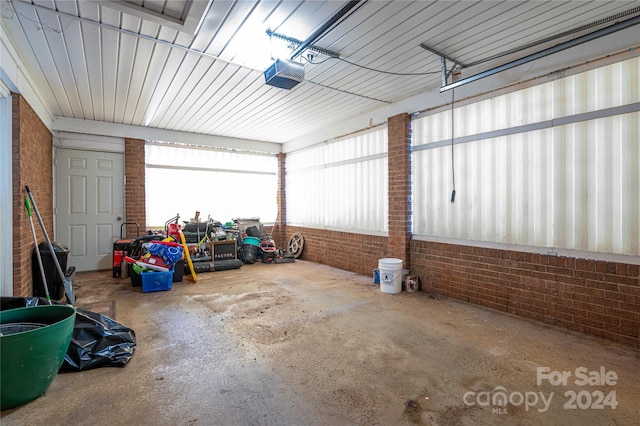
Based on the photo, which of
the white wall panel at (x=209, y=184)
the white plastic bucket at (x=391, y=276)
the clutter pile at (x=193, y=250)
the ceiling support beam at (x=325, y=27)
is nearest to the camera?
the ceiling support beam at (x=325, y=27)

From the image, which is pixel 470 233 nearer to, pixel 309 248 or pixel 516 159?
pixel 516 159

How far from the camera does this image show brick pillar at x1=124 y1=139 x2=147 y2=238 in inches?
256

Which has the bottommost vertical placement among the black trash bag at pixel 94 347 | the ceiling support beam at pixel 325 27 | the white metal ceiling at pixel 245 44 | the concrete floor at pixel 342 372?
the concrete floor at pixel 342 372

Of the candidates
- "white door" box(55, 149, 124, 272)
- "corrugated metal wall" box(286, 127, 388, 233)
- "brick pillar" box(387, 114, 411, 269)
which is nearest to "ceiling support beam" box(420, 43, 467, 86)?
"brick pillar" box(387, 114, 411, 269)

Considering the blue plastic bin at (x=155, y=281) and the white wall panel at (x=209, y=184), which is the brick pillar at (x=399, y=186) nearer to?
the blue plastic bin at (x=155, y=281)

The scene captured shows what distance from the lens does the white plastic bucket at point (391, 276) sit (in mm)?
4582

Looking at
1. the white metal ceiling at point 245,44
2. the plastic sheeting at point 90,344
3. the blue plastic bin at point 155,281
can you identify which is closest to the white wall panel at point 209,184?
the white metal ceiling at point 245,44

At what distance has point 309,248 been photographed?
7.39m

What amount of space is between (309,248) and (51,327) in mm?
5589

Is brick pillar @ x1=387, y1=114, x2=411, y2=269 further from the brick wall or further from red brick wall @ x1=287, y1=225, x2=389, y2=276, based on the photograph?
the brick wall

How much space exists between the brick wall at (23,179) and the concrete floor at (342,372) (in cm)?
85

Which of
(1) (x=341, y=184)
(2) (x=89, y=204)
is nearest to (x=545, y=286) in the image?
(1) (x=341, y=184)

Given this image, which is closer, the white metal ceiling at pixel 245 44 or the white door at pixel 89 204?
the white metal ceiling at pixel 245 44

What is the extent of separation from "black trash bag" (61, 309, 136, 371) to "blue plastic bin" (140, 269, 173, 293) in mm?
1969
